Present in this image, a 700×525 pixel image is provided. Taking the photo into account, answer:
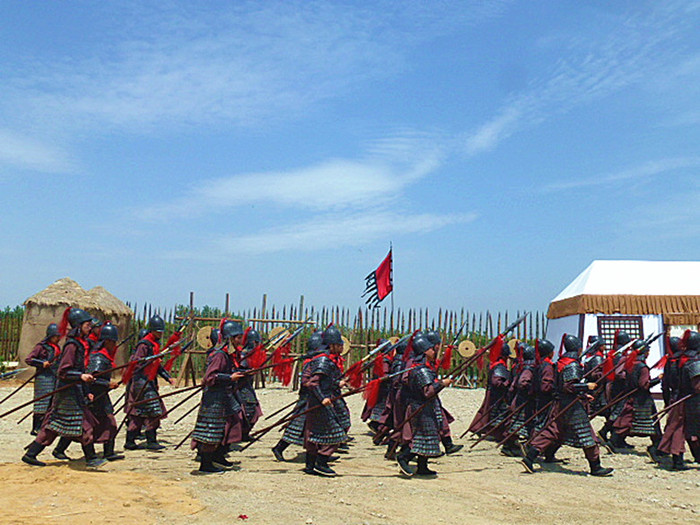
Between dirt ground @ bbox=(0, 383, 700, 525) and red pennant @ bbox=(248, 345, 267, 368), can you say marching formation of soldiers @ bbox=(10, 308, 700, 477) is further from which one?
dirt ground @ bbox=(0, 383, 700, 525)

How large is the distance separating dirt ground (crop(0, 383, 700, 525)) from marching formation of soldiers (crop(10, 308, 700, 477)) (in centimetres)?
28

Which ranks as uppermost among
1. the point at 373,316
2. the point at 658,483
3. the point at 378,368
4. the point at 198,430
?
the point at 373,316

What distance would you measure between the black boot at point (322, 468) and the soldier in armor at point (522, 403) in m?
2.69

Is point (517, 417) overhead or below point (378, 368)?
below

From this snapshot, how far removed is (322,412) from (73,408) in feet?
8.48

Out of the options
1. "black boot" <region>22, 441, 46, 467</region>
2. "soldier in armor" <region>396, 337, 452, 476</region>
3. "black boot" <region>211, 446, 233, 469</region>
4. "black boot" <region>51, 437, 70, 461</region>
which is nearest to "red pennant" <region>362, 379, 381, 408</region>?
"soldier in armor" <region>396, 337, 452, 476</region>

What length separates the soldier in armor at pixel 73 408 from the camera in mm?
6730

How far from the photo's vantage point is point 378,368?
9.22 m

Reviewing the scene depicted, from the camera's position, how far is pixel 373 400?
333 inches

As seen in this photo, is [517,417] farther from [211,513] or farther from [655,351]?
[655,351]

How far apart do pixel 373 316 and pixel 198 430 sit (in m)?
11.2

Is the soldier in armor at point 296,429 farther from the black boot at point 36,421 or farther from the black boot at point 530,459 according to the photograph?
the black boot at point 36,421


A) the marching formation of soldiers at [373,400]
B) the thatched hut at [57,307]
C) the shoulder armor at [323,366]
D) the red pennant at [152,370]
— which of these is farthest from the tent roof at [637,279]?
the thatched hut at [57,307]

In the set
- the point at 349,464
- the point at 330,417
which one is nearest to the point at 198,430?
the point at 330,417
